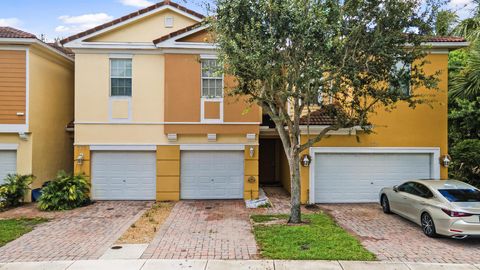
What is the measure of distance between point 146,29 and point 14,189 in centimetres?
818

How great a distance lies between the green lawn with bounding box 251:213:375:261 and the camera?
7.91 metres

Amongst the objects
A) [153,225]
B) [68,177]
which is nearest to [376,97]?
[153,225]

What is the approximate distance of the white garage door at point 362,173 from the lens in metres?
14.4

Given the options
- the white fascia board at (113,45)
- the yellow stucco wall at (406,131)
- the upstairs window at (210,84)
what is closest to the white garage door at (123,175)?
the upstairs window at (210,84)

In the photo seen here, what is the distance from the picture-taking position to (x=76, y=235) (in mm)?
9812

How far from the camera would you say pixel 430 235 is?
964 cm

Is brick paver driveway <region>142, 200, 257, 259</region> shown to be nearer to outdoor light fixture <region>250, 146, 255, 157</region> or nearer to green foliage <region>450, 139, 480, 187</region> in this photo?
outdoor light fixture <region>250, 146, 255, 157</region>

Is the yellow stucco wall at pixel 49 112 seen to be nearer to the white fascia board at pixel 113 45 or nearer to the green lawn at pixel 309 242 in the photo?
the white fascia board at pixel 113 45

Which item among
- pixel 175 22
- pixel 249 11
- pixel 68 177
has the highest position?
pixel 175 22

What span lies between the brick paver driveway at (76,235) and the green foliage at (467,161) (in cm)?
1359

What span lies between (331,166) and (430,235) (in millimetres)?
5257

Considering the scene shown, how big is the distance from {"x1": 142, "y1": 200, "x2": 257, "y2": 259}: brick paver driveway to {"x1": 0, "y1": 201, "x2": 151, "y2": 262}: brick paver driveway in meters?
1.36

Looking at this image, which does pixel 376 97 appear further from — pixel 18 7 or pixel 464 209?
pixel 18 7

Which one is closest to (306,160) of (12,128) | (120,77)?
(120,77)
